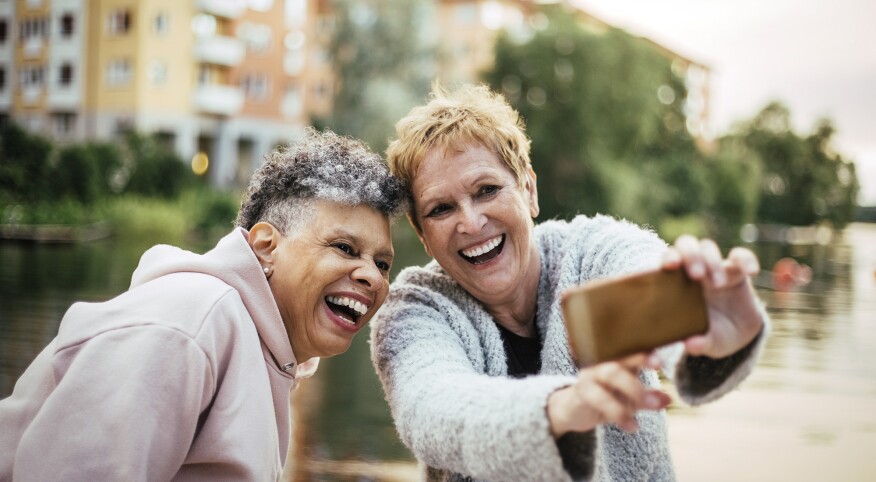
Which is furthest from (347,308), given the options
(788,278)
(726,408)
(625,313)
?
(788,278)

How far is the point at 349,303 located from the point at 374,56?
28487mm

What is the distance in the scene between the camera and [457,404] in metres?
1.65

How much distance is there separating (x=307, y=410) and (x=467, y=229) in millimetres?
5510

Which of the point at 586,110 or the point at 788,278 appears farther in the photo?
the point at 586,110

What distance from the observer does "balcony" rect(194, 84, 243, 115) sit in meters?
35.8

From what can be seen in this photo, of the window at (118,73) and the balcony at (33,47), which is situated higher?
the balcony at (33,47)

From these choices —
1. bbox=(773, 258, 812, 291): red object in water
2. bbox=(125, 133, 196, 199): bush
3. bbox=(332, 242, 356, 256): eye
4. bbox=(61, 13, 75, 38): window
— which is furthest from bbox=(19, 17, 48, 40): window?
bbox=(332, 242, 356, 256): eye

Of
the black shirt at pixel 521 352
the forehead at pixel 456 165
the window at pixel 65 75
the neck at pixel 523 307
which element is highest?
the forehead at pixel 456 165

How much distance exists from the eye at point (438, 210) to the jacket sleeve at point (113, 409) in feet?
2.79

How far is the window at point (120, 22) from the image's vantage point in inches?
1103

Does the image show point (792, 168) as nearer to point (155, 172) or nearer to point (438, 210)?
point (155, 172)

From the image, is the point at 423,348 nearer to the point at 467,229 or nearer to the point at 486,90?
the point at 467,229

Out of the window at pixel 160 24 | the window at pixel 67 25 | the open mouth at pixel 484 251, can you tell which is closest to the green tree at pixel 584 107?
the window at pixel 160 24

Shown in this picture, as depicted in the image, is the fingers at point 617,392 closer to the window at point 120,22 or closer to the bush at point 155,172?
the bush at point 155,172
